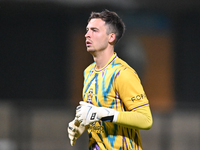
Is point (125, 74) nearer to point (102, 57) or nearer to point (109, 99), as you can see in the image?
point (109, 99)

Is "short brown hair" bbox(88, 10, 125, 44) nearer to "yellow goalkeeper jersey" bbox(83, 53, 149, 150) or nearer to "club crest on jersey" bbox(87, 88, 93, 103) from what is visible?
"yellow goalkeeper jersey" bbox(83, 53, 149, 150)

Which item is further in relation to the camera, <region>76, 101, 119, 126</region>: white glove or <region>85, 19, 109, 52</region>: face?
<region>85, 19, 109, 52</region>: face

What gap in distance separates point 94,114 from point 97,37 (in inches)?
23.3

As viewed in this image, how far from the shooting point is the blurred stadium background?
614 centimetres

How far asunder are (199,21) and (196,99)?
60.4 inches

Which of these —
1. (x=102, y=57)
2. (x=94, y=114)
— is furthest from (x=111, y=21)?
(x=94, y=114)

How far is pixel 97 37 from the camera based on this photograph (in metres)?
2.35

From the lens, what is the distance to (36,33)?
631cm

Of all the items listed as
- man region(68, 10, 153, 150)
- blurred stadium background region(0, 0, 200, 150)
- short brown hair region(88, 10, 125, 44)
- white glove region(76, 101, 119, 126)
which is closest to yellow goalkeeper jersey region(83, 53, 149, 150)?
man region(68, 10, 153, 150)

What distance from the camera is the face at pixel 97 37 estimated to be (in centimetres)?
234

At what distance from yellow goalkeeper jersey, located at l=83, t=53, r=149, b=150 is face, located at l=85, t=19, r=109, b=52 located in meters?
0.15

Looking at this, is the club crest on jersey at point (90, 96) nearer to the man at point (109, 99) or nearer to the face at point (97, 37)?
the man at point (109, 99)

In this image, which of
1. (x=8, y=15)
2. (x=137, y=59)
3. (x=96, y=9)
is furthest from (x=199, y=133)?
(x=8, y=15)

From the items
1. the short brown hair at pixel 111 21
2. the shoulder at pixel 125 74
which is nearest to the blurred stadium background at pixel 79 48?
the short brown hair at pixel 111 21
